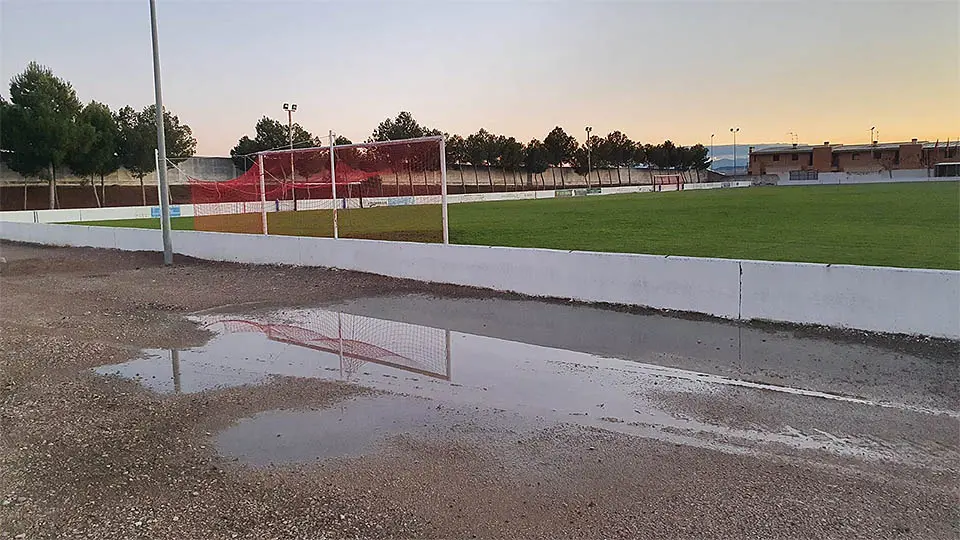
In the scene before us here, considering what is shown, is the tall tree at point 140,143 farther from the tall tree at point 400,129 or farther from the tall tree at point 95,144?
the tall tree at point 400,129

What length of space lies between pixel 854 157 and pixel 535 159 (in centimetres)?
5888

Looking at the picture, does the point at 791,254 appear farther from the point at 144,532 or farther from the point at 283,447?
the point at 144,532

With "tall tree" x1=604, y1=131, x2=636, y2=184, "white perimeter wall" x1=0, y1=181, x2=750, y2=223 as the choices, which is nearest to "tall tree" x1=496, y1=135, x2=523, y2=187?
"white perimeter wall" x1=0, y1=181, x2=750, y2=223

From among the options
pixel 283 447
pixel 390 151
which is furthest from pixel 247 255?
pixel 283 447

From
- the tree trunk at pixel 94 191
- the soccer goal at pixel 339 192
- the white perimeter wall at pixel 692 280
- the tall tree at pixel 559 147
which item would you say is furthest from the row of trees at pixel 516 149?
the white perimeter wall at pixel 692 280

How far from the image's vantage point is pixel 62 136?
46.2 metres

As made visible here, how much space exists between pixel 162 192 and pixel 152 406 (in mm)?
12701

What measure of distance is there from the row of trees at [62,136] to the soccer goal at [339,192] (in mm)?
30337

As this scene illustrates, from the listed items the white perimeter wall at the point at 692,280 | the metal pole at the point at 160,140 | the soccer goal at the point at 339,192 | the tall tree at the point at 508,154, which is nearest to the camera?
the white perimeter wall at the point at 692,280

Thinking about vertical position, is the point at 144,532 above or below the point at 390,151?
below

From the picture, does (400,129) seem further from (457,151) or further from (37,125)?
(37,125)

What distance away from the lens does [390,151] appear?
15.5 metres

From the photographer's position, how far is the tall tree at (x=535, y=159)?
86000 millimetres

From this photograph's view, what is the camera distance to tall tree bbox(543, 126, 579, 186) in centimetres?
9050
